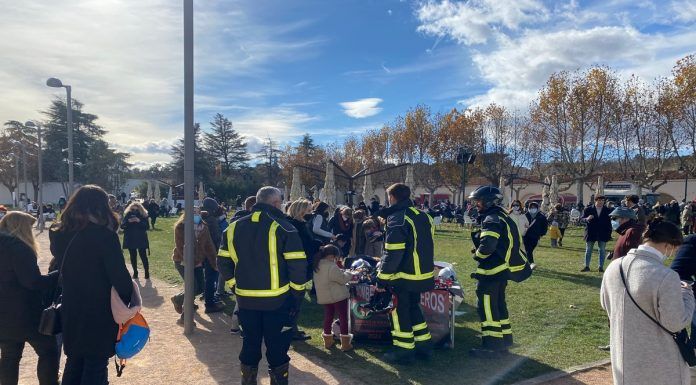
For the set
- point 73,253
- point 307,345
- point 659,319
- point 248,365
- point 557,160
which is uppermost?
point 557,160

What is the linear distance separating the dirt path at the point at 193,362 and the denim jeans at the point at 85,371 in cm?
139

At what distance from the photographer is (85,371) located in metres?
3.52

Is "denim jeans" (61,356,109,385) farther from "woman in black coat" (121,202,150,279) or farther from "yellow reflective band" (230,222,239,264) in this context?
"woman in black coat" (121,202,150,279)

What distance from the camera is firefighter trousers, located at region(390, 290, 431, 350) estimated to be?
538 cm

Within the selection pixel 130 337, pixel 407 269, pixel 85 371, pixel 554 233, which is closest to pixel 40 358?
pixel 85 371

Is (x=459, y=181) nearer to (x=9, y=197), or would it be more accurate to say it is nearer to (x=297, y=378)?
(x=297, y=378)

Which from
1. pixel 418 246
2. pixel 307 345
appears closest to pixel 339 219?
pixel 307 345

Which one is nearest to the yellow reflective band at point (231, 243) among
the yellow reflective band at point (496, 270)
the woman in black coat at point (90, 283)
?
the woman in black coat at point (90, 283)

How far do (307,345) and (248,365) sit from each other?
1889 millimetres

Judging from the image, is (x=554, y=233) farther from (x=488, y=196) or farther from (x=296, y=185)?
(x=488, y=196)

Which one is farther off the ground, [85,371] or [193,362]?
[85,371]

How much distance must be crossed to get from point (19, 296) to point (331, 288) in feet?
10.4

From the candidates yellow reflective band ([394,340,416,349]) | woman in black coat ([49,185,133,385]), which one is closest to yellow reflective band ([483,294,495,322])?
yellow reflective band ([394,340,416,349])

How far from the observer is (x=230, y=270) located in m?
4.64
